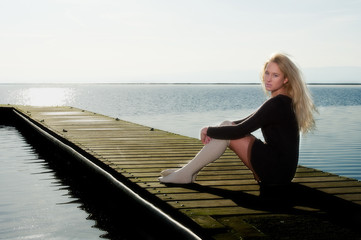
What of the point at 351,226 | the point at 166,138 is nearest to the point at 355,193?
the point at 351,226

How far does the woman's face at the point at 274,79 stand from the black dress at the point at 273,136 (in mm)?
114

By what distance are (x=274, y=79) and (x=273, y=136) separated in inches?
23.7

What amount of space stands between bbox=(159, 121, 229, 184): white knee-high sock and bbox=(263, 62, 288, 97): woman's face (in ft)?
2.04

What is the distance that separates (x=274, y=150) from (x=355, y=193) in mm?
1138

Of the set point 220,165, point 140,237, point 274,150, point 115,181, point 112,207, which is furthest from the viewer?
point 220,165

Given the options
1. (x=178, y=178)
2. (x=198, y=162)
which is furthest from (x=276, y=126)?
(x=178, y=178)

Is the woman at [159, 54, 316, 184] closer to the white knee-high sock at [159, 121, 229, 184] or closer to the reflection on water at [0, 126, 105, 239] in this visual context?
the white knee-high sock at [159, 121, 229, 184]

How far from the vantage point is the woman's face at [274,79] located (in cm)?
508

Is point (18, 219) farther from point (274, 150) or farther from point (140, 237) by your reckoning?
point (274, 150)

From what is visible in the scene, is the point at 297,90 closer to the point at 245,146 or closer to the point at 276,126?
the point at 276,126

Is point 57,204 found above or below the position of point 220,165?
below

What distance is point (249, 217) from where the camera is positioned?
14.4 ft

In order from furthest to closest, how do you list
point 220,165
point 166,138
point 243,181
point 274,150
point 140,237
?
point 166,138 < point 220,165 < point 243,181 < point 140,237 < point 274,150

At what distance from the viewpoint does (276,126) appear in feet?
16.7
